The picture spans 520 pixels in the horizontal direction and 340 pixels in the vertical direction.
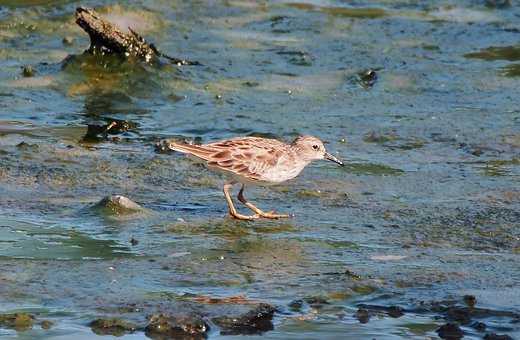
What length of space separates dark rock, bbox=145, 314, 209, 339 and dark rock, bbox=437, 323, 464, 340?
136cm

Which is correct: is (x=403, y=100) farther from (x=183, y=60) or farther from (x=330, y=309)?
(x=330, y=309)

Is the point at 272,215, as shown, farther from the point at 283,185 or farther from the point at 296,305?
the point at 296,305

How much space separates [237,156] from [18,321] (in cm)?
317

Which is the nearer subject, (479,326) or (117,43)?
(479,326)

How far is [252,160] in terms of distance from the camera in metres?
Answer: 10.5

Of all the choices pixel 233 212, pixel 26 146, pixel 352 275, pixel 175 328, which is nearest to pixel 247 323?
pixel 175 328

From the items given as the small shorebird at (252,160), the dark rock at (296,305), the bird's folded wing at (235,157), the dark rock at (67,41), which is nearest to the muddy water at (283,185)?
the dark rock at (296,305)

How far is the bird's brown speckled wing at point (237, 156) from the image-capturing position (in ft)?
34.2

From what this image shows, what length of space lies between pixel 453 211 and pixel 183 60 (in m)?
5.51

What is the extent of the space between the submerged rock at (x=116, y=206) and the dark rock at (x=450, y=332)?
305 cm

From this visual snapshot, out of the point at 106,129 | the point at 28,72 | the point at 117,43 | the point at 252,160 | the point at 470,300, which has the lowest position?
the point at 470,300

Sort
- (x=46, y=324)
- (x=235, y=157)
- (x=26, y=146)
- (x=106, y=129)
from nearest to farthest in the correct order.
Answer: (x=46, y=324)
(x=235, y=157)
(x=26, y=146)
(x=106, y=129)

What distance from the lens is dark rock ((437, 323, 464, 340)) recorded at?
7688 millimetres

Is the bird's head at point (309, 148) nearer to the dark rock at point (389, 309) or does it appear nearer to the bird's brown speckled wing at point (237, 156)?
the bird's brown speckled wing at point (237, 156)
